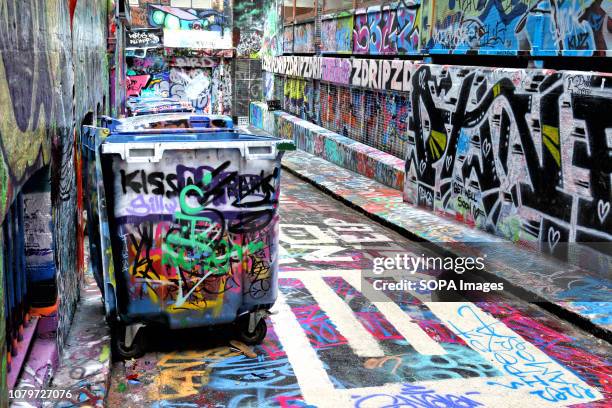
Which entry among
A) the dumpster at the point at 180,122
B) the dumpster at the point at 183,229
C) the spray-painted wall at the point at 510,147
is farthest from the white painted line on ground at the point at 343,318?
the spray-painted wall at the point at 510,147

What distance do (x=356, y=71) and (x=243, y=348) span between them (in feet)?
43.5

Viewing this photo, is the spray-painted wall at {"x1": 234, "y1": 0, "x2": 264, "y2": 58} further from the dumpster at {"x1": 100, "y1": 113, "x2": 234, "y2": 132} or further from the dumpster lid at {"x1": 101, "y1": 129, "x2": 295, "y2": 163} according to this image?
the dumpster lid at {"x1": 101, "y1": 129, "x2": 295, "y2": 163}

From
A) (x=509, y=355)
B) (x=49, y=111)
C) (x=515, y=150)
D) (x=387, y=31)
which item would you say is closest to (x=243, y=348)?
(x=509, y=355)

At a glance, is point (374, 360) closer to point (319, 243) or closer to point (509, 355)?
point (509, 355)

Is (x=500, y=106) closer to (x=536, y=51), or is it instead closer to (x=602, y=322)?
(x=536, y=51)

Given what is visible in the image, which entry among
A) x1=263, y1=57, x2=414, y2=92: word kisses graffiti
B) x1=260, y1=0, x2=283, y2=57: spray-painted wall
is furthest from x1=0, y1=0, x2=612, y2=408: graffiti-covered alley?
x1=260, y1=0, x2=283, y2=57: spray-painted wall

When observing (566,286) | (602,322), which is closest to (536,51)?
(566,286)

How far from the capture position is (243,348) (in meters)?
6.59

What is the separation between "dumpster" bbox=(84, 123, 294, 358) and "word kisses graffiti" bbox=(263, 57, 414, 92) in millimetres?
9567

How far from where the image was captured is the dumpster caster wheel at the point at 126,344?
6.18 meters

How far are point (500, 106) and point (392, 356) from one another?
229 inches

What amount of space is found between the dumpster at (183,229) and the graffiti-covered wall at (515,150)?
186 inches

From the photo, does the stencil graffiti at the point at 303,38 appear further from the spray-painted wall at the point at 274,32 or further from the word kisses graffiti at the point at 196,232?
the word kisses graffiti at the point at 196,232

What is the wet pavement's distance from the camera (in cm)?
567
